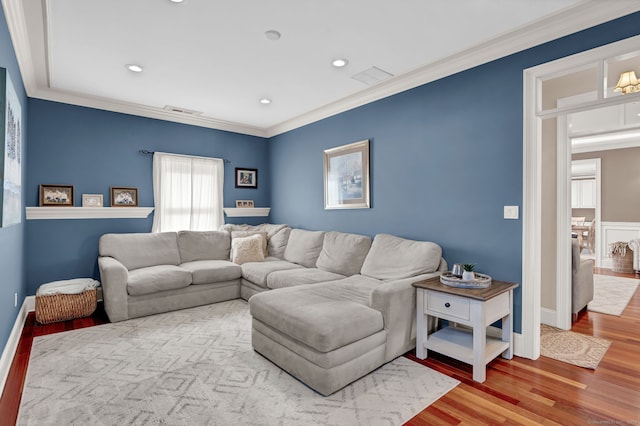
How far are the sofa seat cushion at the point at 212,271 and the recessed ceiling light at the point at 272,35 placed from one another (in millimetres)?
2731

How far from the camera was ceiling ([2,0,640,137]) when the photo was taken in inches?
90.1

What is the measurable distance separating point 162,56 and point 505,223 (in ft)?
11.2

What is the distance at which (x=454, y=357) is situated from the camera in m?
2.43

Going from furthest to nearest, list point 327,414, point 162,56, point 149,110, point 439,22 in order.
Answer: point 149,110 < point 162,56 < point 439,22 < point 327,414

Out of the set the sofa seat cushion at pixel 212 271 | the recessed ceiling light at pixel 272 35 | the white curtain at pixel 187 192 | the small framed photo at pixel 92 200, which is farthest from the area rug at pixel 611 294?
the small framed photo at pixel 92 200

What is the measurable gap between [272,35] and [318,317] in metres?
2.23

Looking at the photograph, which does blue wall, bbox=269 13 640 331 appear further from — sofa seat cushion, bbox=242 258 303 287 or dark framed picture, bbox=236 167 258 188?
dark framed picture, bbox=236 167 258 188

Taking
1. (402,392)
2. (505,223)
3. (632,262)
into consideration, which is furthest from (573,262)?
(632,262)

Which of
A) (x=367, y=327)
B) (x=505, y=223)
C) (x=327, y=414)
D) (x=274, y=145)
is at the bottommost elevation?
(x=327, y=414)

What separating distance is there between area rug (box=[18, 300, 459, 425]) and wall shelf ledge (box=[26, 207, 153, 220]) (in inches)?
61.9

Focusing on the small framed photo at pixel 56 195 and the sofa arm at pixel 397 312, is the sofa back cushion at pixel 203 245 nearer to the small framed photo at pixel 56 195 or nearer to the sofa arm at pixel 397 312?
the small framed photo at pixel 56 195

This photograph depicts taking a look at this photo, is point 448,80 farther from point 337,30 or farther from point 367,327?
point 367,327

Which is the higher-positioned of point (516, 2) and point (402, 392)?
point (516, 2)

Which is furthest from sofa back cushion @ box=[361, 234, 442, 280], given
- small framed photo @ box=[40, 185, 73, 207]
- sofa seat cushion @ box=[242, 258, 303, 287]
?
small framed photo @ box=[40, 185, 73, 207]
